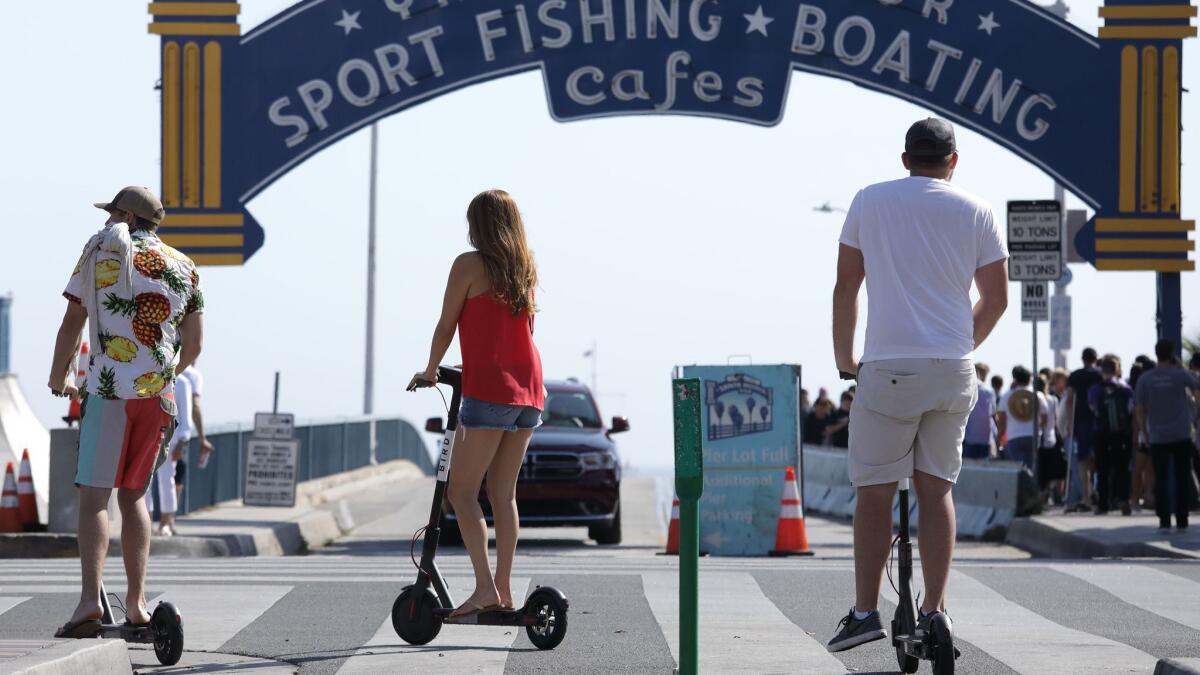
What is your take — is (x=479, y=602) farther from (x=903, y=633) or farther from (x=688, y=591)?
(x=903, y=633)

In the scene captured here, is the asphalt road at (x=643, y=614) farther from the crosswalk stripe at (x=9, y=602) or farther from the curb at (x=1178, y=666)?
the curb at (x=1178, y=666)

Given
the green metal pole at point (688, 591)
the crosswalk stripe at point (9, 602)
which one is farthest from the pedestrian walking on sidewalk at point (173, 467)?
the green metal pole at point (688, 591)

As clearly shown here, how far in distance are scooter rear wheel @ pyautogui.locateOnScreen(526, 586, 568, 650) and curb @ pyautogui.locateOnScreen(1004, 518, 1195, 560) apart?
7.84 m

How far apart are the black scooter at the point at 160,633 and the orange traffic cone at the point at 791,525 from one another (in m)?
9.77

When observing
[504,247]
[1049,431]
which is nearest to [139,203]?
[504,247]

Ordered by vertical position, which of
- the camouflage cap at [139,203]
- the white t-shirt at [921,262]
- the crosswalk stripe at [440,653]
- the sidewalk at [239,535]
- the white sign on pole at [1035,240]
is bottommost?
the sidewalk at [239,535]

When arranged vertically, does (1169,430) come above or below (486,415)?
below

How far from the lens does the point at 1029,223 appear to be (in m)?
19.1

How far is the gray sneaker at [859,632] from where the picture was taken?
6.62m

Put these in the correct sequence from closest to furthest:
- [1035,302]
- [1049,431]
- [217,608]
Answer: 1. [217,608]
2. [1035,302]
3. [1049,431]

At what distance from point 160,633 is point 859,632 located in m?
2.63

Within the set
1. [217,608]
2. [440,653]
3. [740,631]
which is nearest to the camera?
[440,653]

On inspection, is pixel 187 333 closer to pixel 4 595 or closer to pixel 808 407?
pixel 4 595

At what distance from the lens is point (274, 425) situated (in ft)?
71.1
